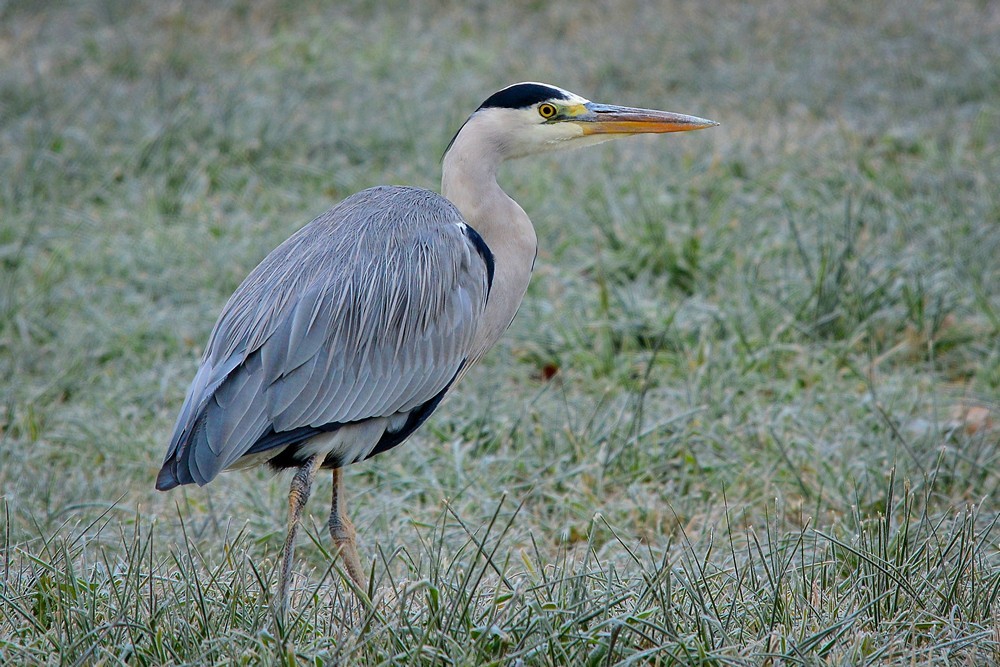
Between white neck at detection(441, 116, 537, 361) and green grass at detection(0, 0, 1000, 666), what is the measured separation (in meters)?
0.67

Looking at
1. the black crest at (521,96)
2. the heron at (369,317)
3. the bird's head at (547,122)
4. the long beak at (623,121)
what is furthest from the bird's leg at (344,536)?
the long beak at (623,121)

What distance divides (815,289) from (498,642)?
9.75ft

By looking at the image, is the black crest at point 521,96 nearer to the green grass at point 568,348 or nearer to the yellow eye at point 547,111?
the yellow eye at point 547,111

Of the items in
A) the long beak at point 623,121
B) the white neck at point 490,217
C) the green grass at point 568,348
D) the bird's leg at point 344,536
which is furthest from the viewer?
the long beak at point 623,121

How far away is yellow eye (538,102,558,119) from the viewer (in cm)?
370

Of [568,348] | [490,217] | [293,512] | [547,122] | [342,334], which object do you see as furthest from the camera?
[568,348]

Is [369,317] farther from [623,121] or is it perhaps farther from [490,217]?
[623,121]

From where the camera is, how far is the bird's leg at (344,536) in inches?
130

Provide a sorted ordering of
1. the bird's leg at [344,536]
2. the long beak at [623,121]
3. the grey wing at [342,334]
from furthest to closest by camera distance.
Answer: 1. the long beak at [623,121]
2. the bird's leg at [344,536]
3. the grey wing at [342,334]

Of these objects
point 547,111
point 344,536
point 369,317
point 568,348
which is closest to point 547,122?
point 547,111

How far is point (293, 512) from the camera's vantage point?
306cm

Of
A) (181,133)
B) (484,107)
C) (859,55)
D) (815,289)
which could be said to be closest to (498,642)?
(484,107)

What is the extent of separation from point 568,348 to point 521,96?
1.67 m

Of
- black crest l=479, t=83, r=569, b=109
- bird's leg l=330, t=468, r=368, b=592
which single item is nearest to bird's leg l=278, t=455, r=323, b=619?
bird's leg l=330, t=468, r=368, b=592
